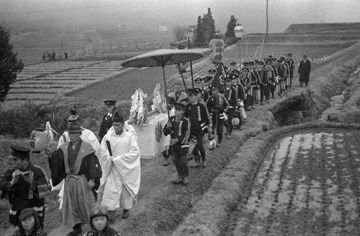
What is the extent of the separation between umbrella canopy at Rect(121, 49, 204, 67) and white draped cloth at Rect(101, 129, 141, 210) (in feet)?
8.87

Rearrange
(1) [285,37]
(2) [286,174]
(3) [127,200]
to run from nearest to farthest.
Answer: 1. (3) [127,200]
2. (2) [286,174]
3. (1) [285,37]

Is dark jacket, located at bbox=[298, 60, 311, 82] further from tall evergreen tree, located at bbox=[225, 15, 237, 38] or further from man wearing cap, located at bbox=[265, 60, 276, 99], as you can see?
tall evergreen tree, located at bbox=[225, 15, 237, 38]

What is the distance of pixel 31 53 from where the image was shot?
68875mm

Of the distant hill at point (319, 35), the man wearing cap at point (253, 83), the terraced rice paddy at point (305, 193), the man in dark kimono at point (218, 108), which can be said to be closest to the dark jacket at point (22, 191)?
the terraced rice paddy at point (305, 193)

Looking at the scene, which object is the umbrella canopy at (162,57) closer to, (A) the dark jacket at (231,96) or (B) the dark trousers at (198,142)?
(B) the dark trousers at (198,142)

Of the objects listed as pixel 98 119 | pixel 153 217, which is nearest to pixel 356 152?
pixel 153 217

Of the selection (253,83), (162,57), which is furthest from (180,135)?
(253,83)

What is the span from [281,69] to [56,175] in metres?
15.0

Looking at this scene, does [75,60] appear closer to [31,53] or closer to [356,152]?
[31,53]

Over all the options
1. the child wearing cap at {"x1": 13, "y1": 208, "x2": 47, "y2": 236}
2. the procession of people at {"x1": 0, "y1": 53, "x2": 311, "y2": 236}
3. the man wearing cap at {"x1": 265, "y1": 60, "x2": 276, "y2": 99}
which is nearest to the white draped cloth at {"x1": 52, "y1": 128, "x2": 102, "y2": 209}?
the procession of people at {"x1": 0, "y1": 53, "x2": 311, "y2": 236}

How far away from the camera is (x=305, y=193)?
883 cm

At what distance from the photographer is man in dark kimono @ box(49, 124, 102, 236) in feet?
21.5

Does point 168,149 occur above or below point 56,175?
below

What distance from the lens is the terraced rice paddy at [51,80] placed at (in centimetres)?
2891
